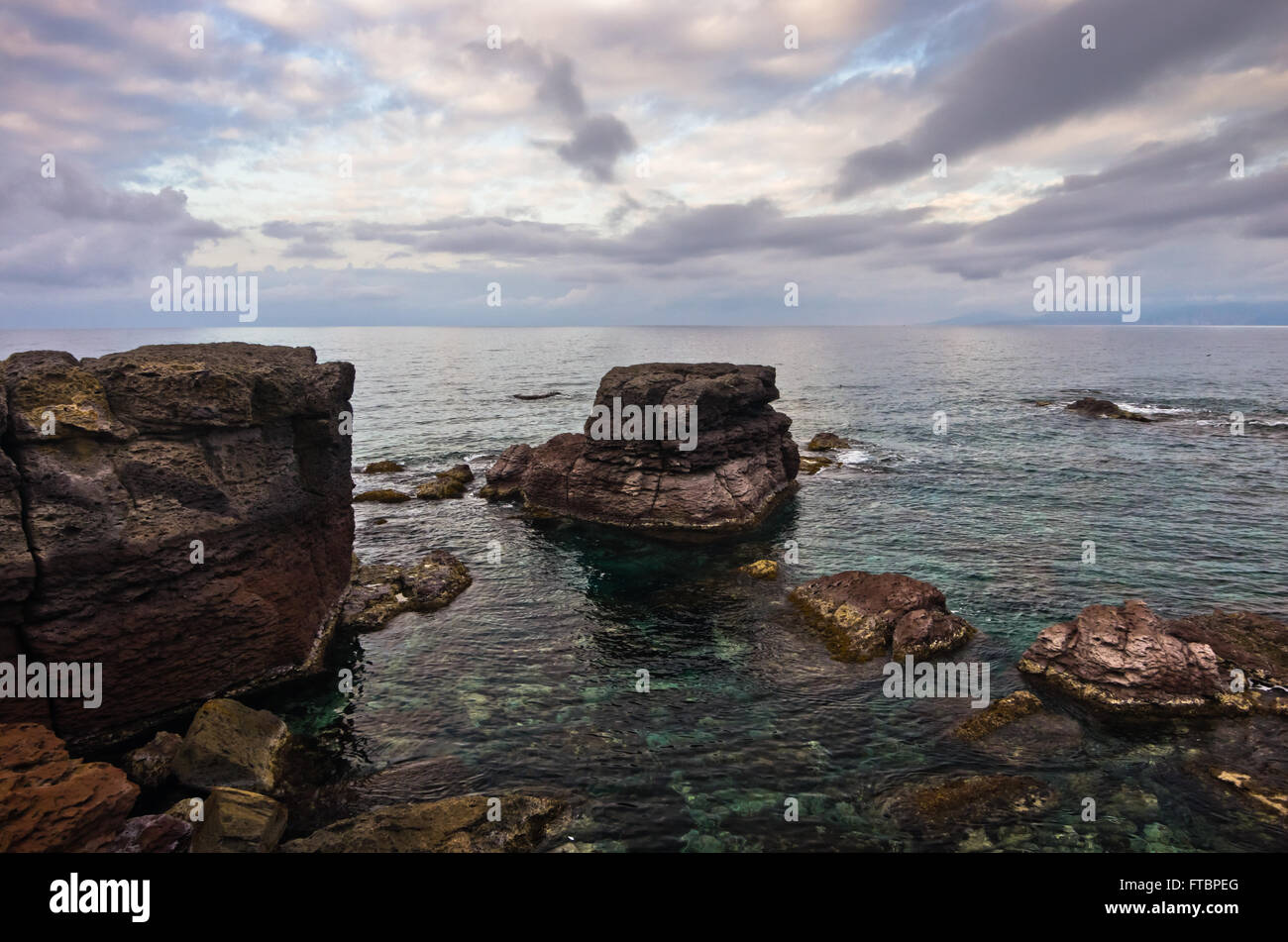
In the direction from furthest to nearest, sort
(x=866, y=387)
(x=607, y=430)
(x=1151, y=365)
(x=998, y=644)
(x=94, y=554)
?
(x=1151, y=365), (x=866, y=387), (x=607, y=430), (x=998, y=644), (x=94, y=554)

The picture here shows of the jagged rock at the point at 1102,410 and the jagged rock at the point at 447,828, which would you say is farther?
the jagged rock at the point at 1102,410

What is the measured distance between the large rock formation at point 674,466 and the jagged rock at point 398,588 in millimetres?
11182

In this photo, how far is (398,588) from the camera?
30.6m

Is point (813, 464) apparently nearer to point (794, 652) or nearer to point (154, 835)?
point (794, 652)

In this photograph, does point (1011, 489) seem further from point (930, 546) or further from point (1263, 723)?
point (1263, 723)

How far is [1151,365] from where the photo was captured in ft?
520

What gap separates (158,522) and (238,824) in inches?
398

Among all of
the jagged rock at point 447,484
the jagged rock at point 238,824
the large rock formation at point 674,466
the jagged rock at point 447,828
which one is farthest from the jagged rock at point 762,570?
the jagged rock at point 447,484

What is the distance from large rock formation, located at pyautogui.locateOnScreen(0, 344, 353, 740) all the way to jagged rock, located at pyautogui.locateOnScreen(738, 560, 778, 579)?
2007cm

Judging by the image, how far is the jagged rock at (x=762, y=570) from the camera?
32.3 m

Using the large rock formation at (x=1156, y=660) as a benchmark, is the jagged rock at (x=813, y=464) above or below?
above

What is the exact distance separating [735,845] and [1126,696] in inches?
568

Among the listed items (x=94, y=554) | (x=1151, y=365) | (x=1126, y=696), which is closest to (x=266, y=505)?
(x=94, y=554)

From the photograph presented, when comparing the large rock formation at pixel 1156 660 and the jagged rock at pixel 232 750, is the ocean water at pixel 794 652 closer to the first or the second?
the large rock formation at pixel 1156 660
